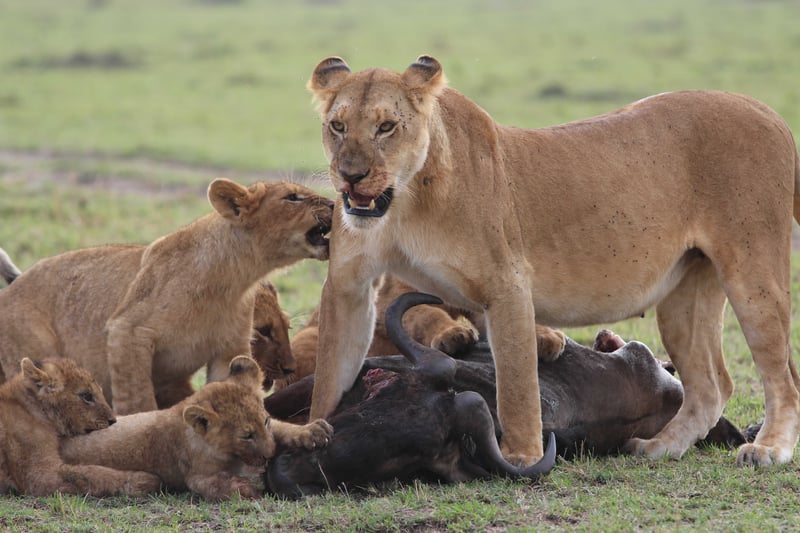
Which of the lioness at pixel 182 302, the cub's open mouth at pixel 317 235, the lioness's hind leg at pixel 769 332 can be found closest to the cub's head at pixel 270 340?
the lioness at pixel 182 302

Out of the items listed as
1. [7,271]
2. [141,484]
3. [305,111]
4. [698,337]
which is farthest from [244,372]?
[305,111]

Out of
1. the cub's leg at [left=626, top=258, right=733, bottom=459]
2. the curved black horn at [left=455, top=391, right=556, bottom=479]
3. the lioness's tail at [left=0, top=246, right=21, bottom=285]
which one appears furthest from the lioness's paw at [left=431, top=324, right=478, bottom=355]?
the lioness's tail at [left=0, top=246, right=21, bottom=285]

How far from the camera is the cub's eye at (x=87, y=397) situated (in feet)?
16.5

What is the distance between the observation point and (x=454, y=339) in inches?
217

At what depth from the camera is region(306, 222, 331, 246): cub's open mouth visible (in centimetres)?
548

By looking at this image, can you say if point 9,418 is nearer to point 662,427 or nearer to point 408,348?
point 408,348

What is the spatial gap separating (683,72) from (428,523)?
17.0 meters

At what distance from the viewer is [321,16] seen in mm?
30078

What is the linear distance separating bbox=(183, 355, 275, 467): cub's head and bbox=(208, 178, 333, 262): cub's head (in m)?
0.92

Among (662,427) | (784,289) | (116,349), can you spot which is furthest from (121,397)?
(784,289)

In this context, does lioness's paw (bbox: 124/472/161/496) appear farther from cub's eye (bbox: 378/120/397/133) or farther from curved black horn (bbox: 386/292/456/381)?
cub's eye (bbox: 378/120/397/133)

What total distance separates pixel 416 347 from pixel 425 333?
2.08 feet

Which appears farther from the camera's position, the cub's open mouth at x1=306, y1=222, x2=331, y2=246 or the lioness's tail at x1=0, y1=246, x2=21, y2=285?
the lioness's tail at x1=0, y1=246, x2=21, y2=285

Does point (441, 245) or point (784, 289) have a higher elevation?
point (441, 245)
